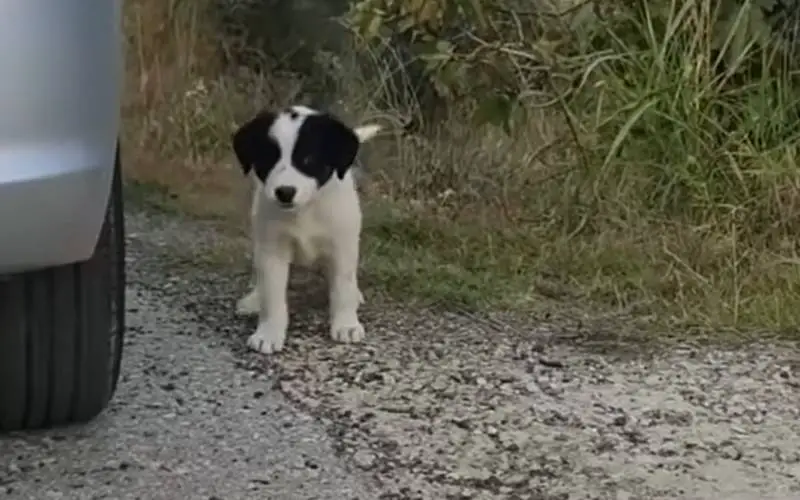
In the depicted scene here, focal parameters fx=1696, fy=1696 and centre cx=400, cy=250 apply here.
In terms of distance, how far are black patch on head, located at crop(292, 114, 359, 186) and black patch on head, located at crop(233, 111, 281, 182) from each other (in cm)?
5

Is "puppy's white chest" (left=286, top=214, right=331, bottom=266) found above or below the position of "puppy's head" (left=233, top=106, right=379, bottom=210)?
below

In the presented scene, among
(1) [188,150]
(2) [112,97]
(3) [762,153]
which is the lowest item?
(1) [188,150]

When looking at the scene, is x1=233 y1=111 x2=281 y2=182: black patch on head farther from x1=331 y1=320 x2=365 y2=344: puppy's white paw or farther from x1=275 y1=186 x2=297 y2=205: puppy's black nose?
x1=331 y1=320 x2=365 y2=344: puppy's white paw

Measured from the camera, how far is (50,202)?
2.46m

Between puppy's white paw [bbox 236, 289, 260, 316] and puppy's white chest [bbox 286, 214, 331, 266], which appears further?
puppy's white paw [bbox 236, 289, 260, 316]

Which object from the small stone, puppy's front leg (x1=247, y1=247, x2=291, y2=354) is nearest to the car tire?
the small stone

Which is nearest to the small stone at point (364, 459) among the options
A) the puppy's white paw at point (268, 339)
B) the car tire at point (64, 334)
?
the car tire at point (64, 334)

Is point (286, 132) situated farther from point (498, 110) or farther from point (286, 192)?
point (498, 110)

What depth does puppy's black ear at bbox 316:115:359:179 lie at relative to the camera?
361 centimetres

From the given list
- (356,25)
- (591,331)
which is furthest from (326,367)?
(356,25)

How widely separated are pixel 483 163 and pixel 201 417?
212cm

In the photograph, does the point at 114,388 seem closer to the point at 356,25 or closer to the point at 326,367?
the point at 326,367

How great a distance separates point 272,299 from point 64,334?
0.79m

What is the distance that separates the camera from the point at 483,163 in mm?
5219
